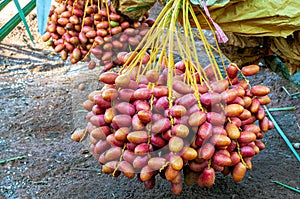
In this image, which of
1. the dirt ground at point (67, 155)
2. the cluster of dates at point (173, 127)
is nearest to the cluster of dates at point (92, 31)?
the dirt ground at point (67, 155)

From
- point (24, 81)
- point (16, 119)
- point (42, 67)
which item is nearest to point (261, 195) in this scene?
point (16, 119)

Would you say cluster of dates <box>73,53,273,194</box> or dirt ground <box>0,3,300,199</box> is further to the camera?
dirt ground <box>0,3,300,199</box>

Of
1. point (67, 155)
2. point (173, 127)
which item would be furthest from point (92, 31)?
point (67, 155)

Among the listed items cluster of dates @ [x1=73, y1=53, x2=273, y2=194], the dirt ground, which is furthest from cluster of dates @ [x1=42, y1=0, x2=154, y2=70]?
cluster of dates @ [x1=73, y1=53, x2=273, y2=194]

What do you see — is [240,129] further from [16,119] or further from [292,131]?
[16,119]

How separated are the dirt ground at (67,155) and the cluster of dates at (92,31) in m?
0.20

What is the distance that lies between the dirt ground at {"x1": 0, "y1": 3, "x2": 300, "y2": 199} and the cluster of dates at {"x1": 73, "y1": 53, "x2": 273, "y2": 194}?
0.94ft

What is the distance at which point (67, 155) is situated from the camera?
5.74 feet

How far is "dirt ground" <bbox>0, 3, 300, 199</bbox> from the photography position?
1462 millimetres

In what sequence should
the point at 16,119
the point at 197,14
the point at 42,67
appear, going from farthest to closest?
the point at 42,67 < the point at 16,119 < the point at 197,14

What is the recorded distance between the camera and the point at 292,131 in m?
1.93

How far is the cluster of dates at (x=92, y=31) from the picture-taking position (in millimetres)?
1299

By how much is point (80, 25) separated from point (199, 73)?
559mm

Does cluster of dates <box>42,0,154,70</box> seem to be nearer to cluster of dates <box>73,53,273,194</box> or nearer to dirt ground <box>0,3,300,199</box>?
dirt ground <box>0,3,300,199</box>
